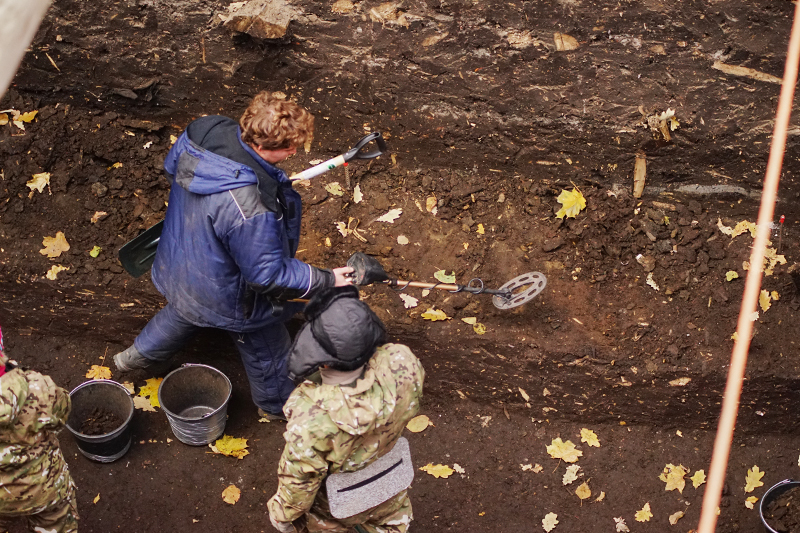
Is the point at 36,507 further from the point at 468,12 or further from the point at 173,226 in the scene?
the point at 468,12

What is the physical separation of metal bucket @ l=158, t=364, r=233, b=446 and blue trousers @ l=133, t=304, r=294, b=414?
20 cm

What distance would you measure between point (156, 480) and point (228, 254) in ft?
6.50

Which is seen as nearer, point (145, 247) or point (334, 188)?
point (145, 247)

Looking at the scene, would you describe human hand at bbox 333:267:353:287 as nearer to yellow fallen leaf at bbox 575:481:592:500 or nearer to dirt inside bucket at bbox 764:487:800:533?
yellow fallen leaf at bbox 575:481:592:500

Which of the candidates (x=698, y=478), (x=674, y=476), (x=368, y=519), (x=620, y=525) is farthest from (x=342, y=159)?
(x=698, y=478)

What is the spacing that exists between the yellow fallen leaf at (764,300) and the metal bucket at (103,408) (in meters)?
4.67

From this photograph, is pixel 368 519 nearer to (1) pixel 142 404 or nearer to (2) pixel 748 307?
(1) pixel 142 404

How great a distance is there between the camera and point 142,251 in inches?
182

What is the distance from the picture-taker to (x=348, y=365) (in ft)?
10.3

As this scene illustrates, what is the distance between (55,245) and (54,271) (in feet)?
0.80

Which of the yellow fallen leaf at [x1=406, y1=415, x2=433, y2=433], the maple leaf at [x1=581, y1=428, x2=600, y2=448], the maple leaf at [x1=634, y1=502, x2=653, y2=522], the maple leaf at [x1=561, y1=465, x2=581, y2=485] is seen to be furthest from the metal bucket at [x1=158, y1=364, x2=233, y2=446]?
the maple leaf at [x1=634, y1=502, x2=653, y2=522]

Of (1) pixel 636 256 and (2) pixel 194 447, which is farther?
(1) pixel 636 256

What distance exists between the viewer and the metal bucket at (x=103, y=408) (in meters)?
4.78

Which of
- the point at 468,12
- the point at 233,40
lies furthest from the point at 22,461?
the point at 468,12
